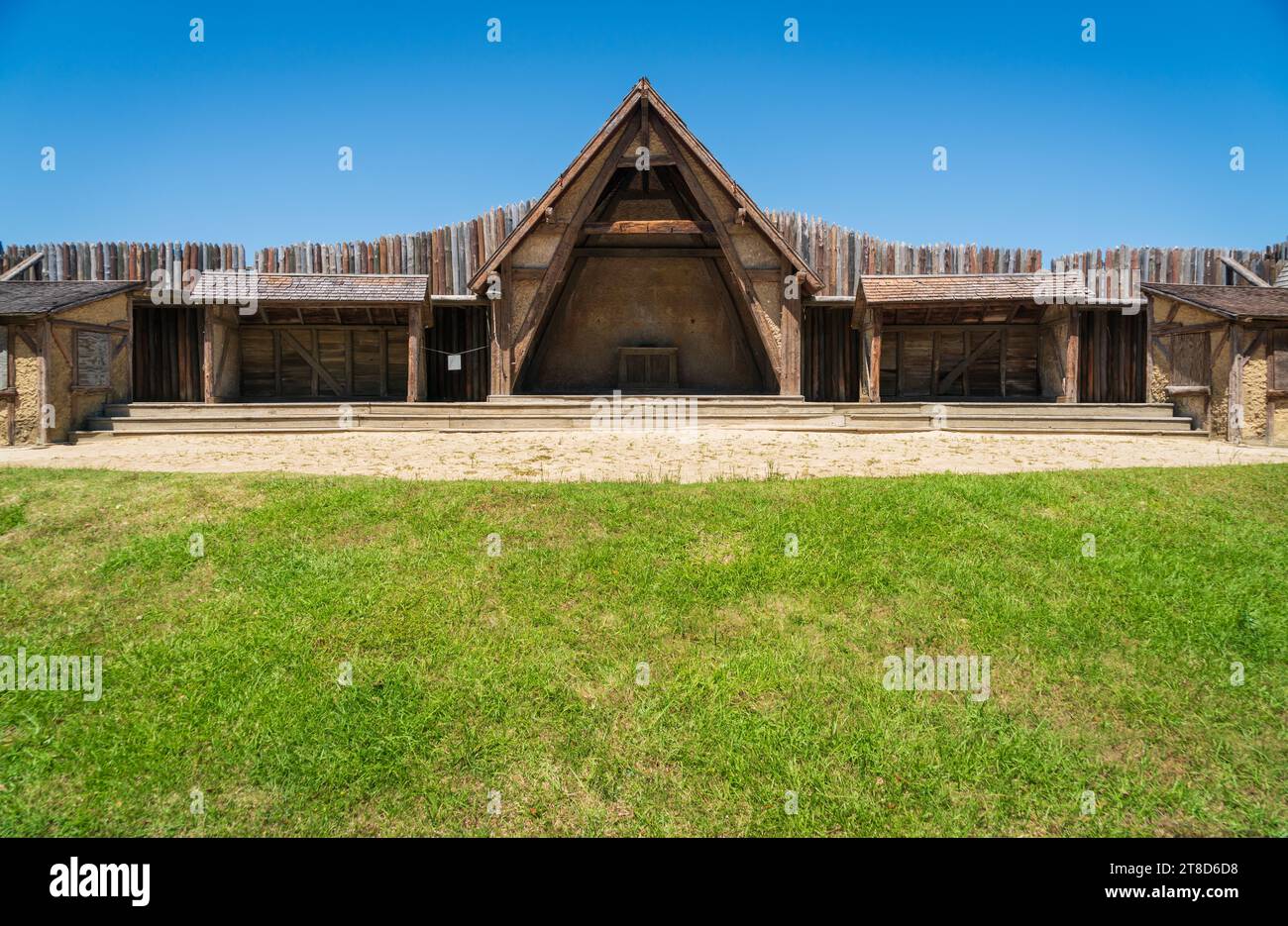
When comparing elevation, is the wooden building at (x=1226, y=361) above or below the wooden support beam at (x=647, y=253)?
below

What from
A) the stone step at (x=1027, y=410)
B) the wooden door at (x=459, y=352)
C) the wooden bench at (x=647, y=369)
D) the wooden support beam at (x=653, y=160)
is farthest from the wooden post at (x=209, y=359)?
the stone step at (x=1027, y=410)

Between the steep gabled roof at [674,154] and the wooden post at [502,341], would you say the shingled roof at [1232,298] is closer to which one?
the steep gabled roof at [674,154]

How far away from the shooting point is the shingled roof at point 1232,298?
42.9ft

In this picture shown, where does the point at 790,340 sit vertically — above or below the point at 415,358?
above

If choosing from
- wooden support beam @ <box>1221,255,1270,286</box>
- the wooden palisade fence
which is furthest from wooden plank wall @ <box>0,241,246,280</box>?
wooden support beam @ <box>1221,255,1270,286</box>

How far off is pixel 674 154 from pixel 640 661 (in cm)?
1289

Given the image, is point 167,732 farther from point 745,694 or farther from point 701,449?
point 701,449

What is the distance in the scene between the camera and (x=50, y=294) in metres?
14.3

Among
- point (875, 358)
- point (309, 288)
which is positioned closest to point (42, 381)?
point (309, 288)

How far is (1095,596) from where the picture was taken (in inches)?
233

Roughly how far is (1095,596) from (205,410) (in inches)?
605

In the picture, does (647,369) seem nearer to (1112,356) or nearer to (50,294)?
(1112,356)

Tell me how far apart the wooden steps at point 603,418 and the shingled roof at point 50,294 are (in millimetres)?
2146
